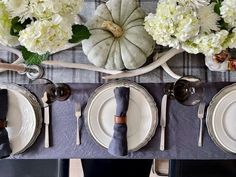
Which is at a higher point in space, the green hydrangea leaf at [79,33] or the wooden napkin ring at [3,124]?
the green hydrangea leaf at [79,33]

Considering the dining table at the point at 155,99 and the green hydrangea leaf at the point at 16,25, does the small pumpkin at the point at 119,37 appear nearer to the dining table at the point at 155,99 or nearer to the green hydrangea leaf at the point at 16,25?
the dining table at the point at 155,99

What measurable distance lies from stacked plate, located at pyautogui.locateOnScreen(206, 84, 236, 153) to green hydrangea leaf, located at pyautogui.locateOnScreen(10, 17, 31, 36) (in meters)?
0.59

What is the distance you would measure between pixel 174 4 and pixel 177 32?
67mm

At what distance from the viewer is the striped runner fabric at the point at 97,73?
45.8 inches

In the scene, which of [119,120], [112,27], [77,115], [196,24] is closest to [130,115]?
[119,120]

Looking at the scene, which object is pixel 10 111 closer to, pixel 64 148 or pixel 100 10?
pixel 64 148

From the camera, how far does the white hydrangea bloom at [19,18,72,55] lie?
2.78 ft

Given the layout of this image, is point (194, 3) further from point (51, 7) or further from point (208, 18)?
point (51, 7)

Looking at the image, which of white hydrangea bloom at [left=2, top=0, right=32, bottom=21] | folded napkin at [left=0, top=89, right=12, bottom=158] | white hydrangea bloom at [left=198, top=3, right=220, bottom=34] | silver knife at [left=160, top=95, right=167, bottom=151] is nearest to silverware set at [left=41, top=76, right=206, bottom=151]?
silver knife at [left=160, top=95, right=167, bottom=151]

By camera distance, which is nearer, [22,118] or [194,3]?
[194,3]

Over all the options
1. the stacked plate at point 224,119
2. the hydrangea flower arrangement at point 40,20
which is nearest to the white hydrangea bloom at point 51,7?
the hydrangea flower arrangement at point 40,20

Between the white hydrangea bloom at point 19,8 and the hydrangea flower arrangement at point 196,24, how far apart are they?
30 centimetres

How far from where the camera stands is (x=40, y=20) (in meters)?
0.86

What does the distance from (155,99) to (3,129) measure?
0.47 meters
